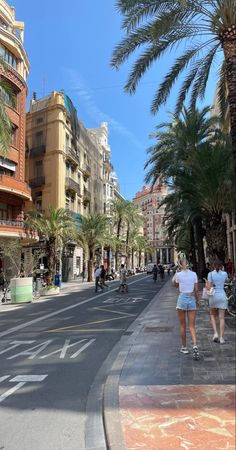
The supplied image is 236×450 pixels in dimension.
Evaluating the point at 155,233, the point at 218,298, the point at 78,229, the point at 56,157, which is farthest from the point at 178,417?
the point at 155,233

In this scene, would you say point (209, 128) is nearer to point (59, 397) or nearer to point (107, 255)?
point (59, 397)

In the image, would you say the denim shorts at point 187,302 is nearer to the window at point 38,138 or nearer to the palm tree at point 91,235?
the palm tree at point 91,235

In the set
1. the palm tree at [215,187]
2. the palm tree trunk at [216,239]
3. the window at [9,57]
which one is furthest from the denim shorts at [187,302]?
the window at [9,57]

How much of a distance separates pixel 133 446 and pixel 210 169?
13.6 metres

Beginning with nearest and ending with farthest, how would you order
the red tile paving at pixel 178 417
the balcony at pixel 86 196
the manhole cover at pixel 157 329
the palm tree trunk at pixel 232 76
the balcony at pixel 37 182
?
the red tile paving at pixel 178 417
the palm tree trunk at pixel 232 76
the manhole cover at pixel 157 329
the balcony at pixel 37 182
the balcony at pixel 86 196

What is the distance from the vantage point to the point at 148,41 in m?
13.8

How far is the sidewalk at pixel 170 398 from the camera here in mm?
4141

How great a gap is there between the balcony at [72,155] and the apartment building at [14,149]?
10.8 meters

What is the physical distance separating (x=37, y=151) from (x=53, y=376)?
43.0 metres

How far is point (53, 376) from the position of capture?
7.12m

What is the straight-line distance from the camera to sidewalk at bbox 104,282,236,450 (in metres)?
4.14

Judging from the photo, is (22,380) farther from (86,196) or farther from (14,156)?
(86,196)

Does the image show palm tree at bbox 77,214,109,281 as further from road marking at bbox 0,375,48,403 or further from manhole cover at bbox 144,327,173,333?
road marking at bbox 0,375,48,403

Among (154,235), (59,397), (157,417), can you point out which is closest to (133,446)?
(157,417)
